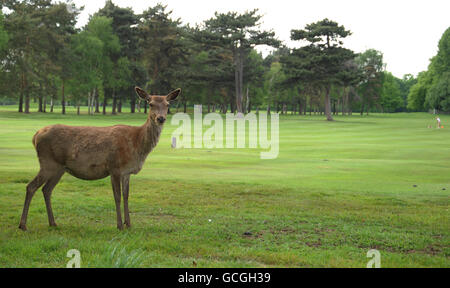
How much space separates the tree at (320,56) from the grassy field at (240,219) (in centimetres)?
5768

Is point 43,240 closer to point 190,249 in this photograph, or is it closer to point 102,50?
point 190,249

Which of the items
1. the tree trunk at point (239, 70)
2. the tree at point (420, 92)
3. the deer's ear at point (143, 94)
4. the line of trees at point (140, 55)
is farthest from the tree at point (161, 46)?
the tree at point (420, 92)

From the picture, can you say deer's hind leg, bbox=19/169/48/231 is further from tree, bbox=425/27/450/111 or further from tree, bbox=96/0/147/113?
tree, bbox=425/27/450/111

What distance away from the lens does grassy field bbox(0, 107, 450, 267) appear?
6.70 m

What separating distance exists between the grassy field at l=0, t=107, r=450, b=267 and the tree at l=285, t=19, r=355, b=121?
5768 centimetres

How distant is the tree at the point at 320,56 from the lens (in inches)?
2933

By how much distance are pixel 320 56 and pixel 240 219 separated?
67.6 metres

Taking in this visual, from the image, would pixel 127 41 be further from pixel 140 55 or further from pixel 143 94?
pixel 143 94

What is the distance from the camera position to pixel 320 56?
73.4m

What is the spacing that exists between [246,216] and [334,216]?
204cm

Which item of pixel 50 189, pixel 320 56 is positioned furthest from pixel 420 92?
pixel 50 189

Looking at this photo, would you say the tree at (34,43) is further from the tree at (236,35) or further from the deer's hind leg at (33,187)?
the deer's hind leg at (33,187)

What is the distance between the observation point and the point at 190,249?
7098mm
